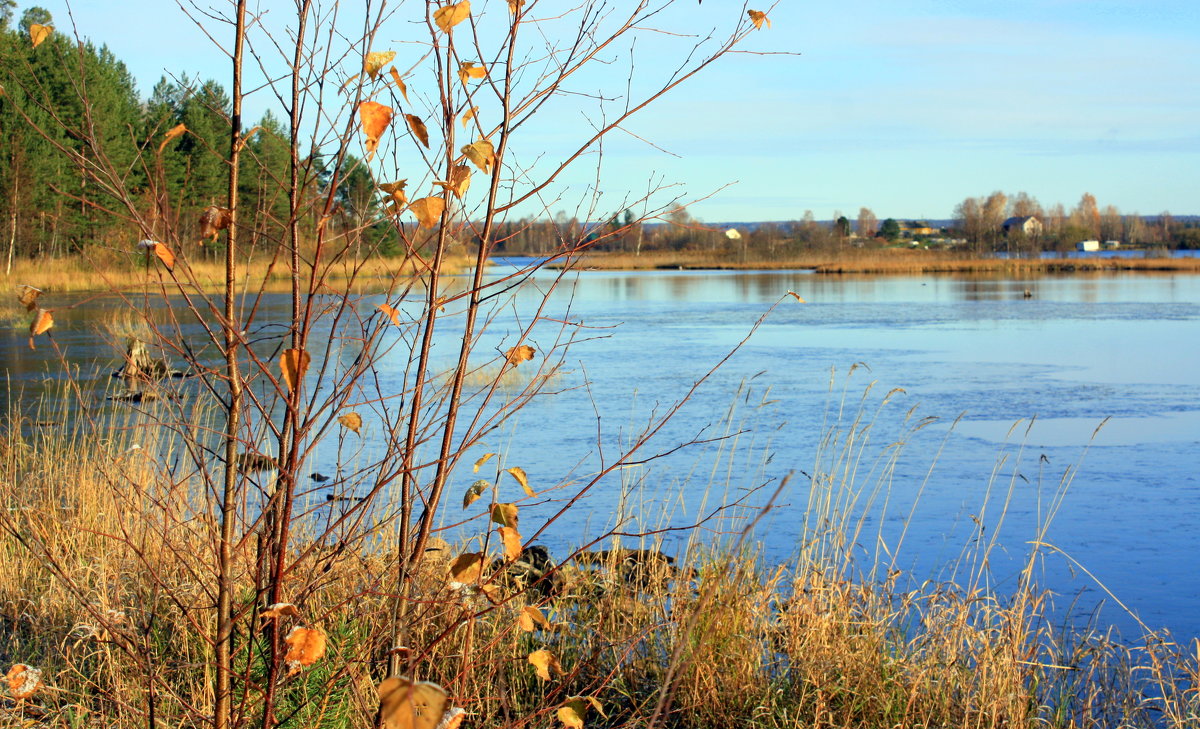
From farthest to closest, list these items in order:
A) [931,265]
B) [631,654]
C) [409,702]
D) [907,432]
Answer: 1. [931,265]
2. [907,432]
3. [631,654]
4. [409,702]

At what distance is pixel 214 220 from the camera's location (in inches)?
74.2

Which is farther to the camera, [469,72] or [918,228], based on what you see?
[918,228]

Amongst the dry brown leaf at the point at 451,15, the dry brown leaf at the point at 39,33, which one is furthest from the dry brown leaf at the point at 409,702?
the dry brown leaf at the point at 39,33

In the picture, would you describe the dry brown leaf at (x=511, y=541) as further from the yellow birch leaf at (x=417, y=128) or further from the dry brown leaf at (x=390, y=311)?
the yellow birch leaf at (x=417, y=128)

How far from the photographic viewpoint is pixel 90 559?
4863mm

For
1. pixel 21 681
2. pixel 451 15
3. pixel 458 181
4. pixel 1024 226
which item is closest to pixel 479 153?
pixel 458 181

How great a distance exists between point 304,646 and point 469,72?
1.12 m

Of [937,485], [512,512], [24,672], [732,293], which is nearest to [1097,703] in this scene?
[512,512]

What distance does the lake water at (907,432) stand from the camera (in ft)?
20.8

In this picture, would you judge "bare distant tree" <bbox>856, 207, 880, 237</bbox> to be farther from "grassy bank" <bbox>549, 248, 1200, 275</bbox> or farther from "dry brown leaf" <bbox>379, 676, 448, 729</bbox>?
"dry brown leaf" <bbox>379, 676, 448, 729</bbox>

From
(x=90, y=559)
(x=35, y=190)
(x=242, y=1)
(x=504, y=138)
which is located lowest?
(x=90, y=559)

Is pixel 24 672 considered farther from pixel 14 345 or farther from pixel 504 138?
pixel 14 345

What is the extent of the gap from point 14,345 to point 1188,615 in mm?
19381

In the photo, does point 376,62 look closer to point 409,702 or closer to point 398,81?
point 398,81
